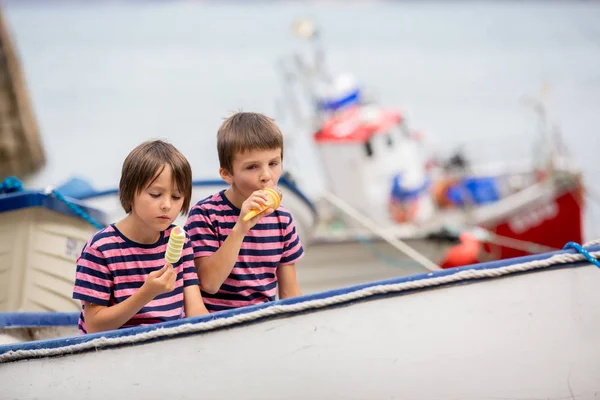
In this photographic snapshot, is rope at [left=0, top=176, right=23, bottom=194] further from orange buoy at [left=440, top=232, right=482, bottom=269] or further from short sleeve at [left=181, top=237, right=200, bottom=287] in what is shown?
orange buoy at [left=440, top=232, right=482, bottom=269]

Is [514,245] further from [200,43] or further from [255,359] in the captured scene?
[200,43]

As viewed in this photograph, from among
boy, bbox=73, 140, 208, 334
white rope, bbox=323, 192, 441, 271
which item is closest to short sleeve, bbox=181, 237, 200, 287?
boy, bbox=73, 140, 208, 334

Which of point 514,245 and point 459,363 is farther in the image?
point 514,245

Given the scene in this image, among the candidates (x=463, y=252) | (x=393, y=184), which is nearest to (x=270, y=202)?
(x=463, y=252)

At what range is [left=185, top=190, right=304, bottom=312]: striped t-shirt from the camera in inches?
120

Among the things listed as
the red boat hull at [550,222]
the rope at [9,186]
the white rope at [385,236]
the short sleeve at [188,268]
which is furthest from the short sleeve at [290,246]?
the red boat hull at [550,222]

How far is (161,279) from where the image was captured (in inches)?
103

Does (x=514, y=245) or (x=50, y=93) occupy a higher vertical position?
(x=50, y=93)

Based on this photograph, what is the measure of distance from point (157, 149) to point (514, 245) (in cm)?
695

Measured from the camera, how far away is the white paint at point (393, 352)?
113 inches

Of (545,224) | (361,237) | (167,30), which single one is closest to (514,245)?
(545,224)

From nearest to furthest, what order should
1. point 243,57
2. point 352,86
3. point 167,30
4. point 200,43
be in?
point 352,86, point 243,57, point 200,43, point 167,30

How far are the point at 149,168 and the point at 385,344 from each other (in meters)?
1.05

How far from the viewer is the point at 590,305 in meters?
2.90
